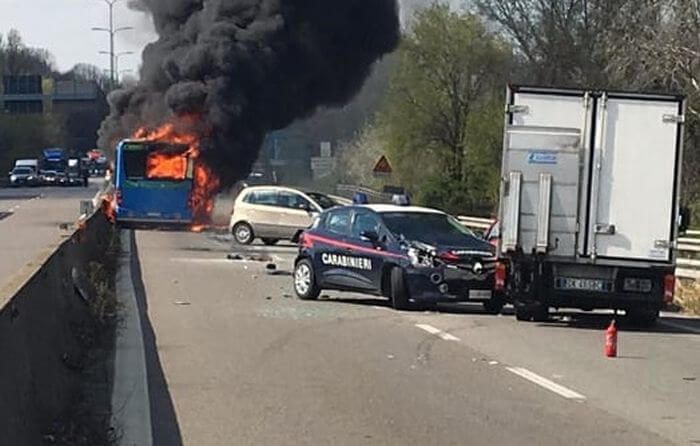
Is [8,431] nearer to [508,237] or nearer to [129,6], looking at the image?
[508,237]

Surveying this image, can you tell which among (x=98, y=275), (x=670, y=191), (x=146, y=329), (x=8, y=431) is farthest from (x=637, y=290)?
(x=8, y=431)

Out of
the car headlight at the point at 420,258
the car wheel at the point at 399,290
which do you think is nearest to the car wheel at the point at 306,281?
the car wheel at the point at 399,290

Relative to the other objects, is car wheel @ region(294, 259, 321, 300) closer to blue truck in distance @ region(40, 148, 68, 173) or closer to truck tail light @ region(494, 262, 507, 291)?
truck tail light @ region(494, 262, 507, 291)

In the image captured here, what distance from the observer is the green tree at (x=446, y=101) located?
54.0m

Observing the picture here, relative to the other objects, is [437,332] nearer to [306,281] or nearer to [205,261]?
[306,281]

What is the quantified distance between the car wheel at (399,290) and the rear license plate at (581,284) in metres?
2.29

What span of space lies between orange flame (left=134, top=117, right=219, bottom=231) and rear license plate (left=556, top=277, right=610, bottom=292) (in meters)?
24.6

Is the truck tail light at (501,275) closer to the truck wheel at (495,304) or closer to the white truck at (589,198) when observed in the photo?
the white truck at (589,198)

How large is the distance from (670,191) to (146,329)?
21.0 ft

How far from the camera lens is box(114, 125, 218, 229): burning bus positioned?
4066cm

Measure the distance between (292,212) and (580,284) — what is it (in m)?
19.6

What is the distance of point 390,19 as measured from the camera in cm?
4397

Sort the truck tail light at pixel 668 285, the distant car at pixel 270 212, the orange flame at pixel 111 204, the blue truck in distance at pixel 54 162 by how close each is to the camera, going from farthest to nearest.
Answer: the blue truck in distance at pixel 54 162
the orange flame at pixel 111 204
the distant car at pixel 270 212
the truck tail light at pixel 668 285

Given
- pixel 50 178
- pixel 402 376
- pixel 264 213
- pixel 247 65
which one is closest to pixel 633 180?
pixel 402 376
